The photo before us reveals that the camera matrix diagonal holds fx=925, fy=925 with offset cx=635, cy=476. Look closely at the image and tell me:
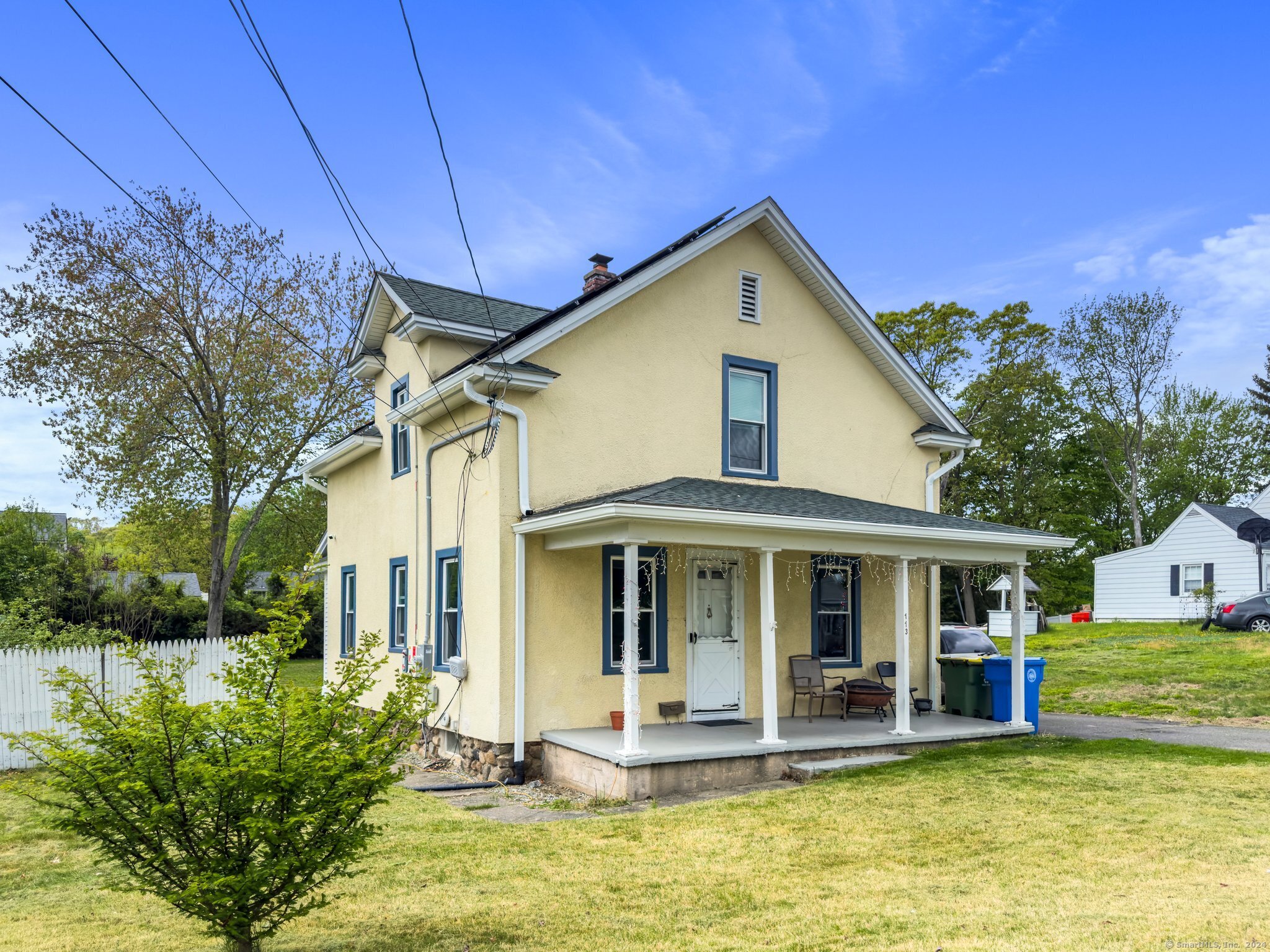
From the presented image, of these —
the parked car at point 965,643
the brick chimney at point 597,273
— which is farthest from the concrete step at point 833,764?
the parked car at point 965,643

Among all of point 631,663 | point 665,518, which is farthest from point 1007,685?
point 665,518

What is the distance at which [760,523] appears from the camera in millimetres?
10352

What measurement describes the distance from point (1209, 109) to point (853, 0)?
313 inches

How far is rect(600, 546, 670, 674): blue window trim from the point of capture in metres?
11.7

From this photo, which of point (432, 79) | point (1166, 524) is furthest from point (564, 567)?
point (1166, 524)

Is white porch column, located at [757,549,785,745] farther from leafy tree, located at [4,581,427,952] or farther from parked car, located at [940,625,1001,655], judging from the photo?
parked car, located at [940,625,1001,655]

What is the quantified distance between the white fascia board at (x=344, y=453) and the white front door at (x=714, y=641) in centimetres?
626

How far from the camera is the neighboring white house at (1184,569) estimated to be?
30594 millimetres

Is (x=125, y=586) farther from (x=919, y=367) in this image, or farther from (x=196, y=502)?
(x=919, y=367)

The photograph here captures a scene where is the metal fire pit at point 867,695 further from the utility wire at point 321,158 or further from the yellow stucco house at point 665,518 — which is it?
the utility wire at point 321,158

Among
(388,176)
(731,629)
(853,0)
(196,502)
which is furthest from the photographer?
(196,502)

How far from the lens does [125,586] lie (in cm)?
3638

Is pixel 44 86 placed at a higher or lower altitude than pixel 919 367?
lower

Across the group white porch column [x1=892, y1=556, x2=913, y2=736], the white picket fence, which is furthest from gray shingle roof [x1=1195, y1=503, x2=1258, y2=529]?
the white picket fence
